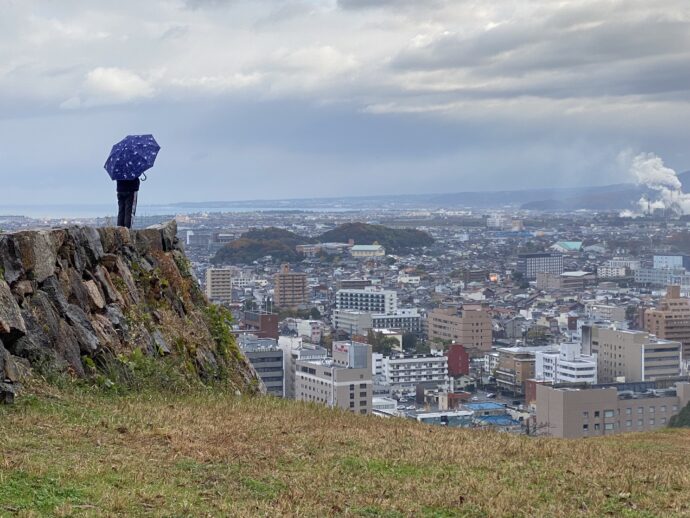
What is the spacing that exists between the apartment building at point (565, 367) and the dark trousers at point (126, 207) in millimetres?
35598

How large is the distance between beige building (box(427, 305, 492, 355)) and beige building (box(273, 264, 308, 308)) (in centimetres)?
1483

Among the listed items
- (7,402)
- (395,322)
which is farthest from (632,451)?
(395,322)

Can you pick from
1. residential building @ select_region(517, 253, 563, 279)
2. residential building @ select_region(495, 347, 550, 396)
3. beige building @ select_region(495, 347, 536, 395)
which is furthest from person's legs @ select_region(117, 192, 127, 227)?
residential building @ select_region(517, 253, 563, 279)

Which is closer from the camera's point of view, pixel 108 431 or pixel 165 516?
pixel 165 516

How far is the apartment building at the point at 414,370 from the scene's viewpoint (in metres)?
49.2

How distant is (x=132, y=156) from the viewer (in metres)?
10.6

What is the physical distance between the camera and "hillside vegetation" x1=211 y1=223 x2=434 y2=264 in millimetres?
104750

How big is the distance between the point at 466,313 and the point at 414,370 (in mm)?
16033

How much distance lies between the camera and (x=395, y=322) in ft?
232

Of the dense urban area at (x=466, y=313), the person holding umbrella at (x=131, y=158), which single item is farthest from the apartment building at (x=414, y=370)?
the person holding umbrella at (x=131, y=158)

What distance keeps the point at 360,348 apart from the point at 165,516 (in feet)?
129

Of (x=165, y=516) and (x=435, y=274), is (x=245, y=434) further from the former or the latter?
(x=435, y=274)

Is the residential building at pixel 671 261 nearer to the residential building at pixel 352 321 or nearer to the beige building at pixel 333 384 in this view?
the residential building at pixel 352 321

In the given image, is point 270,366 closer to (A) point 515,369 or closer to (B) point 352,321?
(A) point 515,369
